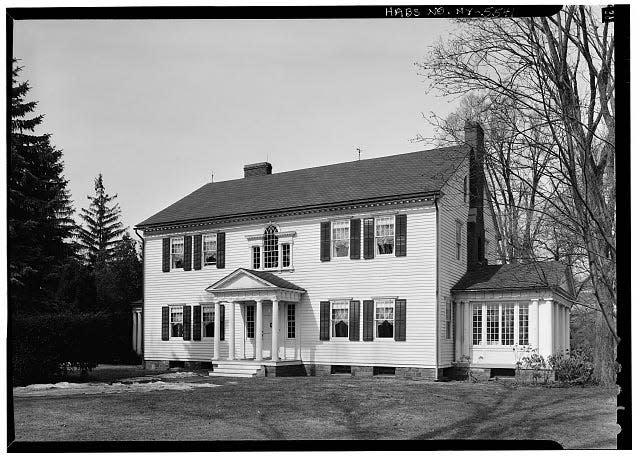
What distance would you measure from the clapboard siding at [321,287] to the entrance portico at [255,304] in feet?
0.40

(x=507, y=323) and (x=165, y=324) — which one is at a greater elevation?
(x=507, y=323)

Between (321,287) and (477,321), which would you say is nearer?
(477,321)

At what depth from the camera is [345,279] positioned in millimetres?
17125

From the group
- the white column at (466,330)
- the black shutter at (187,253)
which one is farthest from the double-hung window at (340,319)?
the black shutter at (187,253)

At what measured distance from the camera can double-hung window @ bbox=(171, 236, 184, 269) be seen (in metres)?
19.2

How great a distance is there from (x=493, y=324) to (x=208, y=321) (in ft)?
23.2

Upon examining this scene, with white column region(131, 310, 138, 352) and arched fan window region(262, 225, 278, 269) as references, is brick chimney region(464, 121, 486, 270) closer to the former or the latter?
arched fan window region(262, 225, 278, 269)

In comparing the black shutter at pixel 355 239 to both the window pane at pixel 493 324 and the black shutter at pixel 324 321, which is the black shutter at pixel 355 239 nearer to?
the black shutter at pixel 324 321

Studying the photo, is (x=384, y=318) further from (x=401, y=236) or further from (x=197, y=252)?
(x=197, y=252)

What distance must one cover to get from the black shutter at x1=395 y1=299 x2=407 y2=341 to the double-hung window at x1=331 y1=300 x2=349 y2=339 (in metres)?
1.33

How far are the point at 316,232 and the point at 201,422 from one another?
8173mm

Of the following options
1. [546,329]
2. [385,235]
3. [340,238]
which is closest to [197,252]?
[340,238]

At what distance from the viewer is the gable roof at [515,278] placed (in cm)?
1678

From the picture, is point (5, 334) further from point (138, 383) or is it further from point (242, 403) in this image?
point (138, 383)
